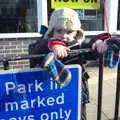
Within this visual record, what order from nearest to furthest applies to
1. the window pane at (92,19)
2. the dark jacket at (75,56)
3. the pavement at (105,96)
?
the dark jacket at (75,56)
the pavement at (105,96)
the window pane at (92,19)

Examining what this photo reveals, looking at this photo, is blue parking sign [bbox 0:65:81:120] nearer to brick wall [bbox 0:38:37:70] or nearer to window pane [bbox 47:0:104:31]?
brick wall [bbox 0:38:37:70]

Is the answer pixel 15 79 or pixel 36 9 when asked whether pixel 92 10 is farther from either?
pixel 15 79

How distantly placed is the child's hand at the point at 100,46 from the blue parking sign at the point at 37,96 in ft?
0.62

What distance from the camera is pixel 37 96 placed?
2.04 m

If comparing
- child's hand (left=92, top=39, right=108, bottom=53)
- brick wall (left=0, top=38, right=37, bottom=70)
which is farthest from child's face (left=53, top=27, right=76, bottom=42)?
brick wall (left=0, top=38, right=37, bottom=70)

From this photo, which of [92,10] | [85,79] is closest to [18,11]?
[92,10]

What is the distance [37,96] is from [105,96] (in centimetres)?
324

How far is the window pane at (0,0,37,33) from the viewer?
6.05 m

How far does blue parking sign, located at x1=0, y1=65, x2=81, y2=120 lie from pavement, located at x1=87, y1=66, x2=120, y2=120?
2226mm

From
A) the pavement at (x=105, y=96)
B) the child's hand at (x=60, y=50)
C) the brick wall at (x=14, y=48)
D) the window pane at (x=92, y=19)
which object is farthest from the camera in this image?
the window pane at (x=92, y=19)

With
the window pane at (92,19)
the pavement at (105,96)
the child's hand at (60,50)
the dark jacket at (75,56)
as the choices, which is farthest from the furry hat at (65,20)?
the window pane at (92,19)

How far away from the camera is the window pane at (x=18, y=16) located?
6.05 metres

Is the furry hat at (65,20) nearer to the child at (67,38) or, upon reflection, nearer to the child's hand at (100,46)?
the child at (67,38)

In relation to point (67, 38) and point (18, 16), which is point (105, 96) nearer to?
point (18, 16)
